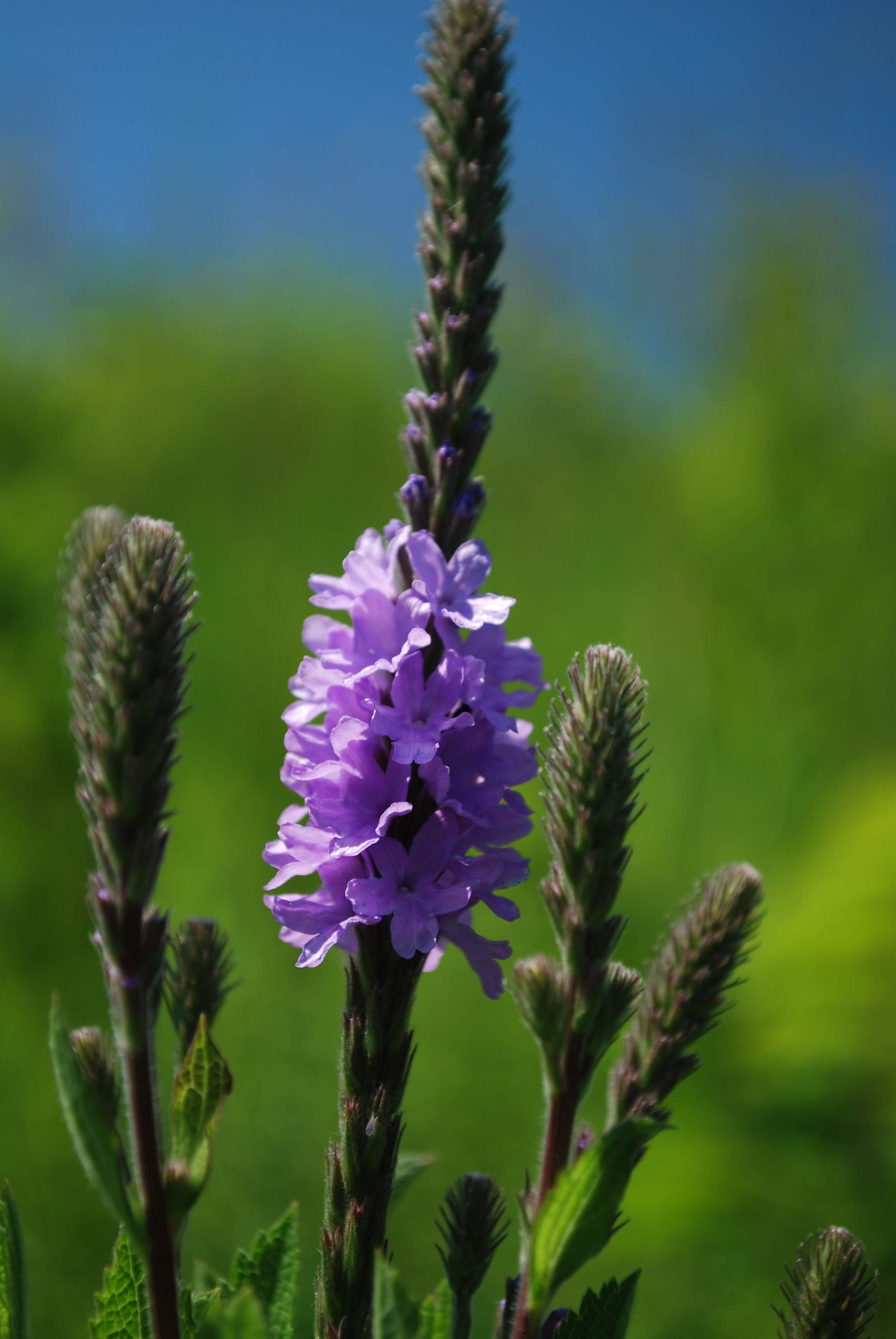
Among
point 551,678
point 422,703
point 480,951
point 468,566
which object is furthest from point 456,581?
point 551,678

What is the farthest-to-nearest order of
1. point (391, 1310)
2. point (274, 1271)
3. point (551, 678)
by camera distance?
1. point (551, 678)
2. point (274, 1271)
3. point (391, 1310)

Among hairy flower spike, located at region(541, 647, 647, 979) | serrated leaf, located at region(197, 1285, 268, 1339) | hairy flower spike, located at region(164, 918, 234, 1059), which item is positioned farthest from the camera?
hairy flower spike, located at region(164, 918, 234, 1059)

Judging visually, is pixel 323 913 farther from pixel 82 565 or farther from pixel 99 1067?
pixel 82 565

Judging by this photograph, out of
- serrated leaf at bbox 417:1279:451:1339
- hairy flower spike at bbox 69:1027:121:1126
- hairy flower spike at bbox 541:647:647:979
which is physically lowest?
serrated leaf at bbox 417:1279:451:1339

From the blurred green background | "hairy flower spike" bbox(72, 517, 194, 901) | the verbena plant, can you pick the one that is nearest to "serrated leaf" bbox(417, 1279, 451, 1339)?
the verbena plant

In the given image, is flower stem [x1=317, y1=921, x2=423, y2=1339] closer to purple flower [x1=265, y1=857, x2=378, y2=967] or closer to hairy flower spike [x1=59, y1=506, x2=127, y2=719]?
purple flower [x1=265, y1=857, x2=378, y2=967]

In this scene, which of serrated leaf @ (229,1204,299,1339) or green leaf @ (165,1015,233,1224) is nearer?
green leaf @ (165,1015,233,1224)

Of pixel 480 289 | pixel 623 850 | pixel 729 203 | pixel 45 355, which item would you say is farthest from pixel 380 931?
pixel 729 203

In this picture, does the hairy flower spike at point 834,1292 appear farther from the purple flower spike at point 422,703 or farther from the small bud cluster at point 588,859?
the purple flower spike at point 422,703
